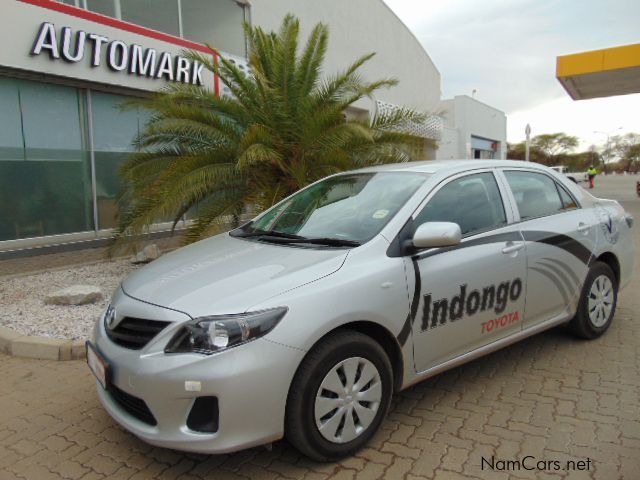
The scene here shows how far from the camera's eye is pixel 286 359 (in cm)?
242

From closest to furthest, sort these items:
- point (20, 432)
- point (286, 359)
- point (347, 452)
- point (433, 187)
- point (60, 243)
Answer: point (286, 359), point (347, 452), point (20, 432), point (433, 187), point (60, 243)

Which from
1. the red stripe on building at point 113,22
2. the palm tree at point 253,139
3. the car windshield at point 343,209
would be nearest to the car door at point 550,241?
the car windshield at point 343,209

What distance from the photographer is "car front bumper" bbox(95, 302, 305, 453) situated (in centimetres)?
233

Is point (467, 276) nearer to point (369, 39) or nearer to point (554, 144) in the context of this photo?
point (369, 39)

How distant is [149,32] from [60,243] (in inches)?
185

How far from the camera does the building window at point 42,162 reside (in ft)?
29.1

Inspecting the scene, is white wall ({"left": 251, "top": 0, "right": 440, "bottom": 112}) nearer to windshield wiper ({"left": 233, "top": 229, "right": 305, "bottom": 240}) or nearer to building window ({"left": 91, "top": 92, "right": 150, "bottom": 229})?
building window ({"left": 91, "top": 92, "right": 150, "bottom": 229})

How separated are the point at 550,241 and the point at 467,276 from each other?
1082 millimetres

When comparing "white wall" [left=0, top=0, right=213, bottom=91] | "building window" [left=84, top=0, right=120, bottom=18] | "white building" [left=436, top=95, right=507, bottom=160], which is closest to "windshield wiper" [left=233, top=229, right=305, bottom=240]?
"white wall" [left=0, top=0, right=213, bottom=91]

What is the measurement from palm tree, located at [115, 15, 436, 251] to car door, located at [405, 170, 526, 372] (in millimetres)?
3154

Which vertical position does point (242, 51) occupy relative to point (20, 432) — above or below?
above

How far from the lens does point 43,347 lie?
435 cm

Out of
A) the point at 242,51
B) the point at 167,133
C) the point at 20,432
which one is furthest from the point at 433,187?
the point at 242,51

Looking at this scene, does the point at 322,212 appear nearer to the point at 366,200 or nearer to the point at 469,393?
the point at 366,200
